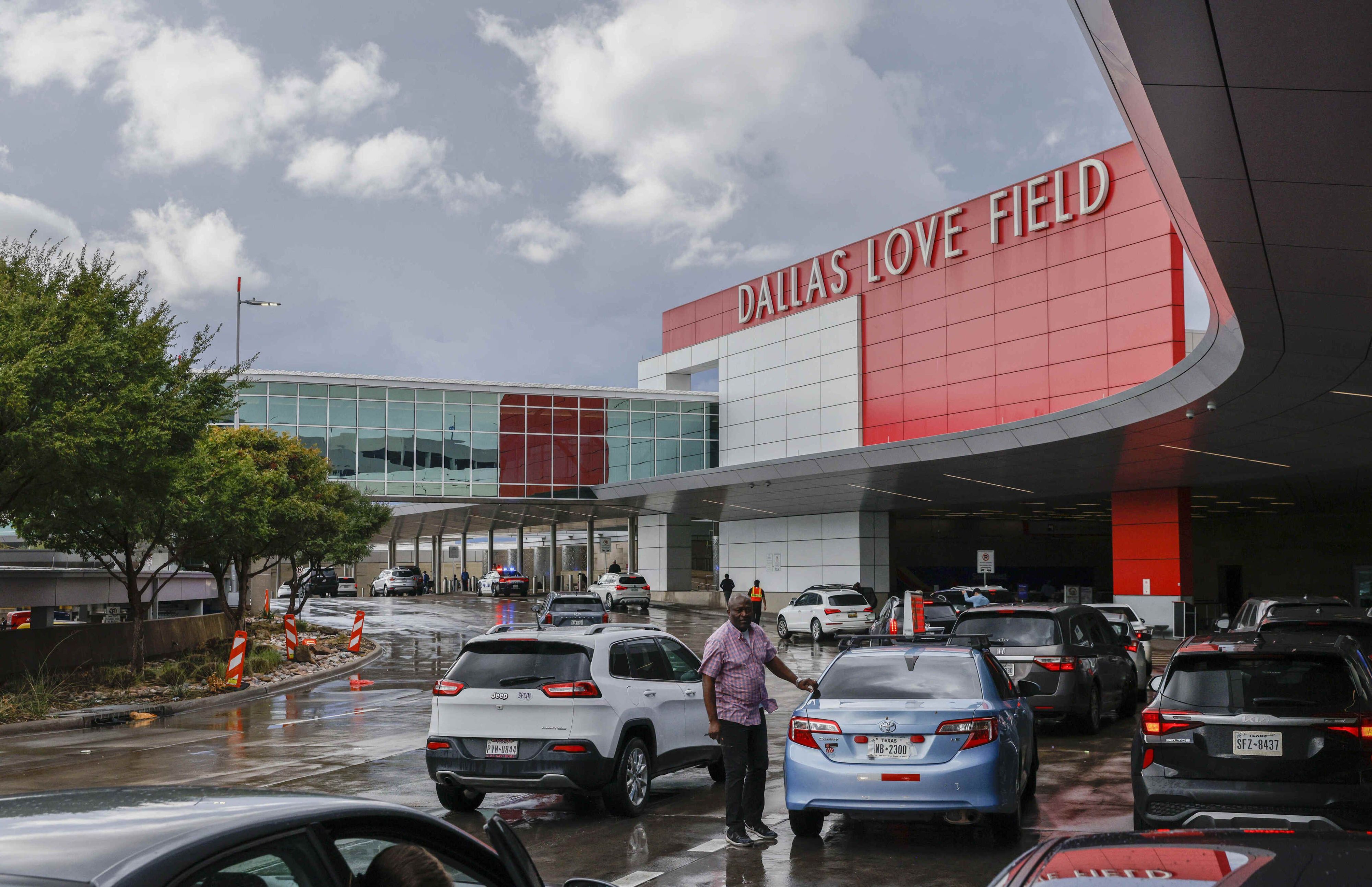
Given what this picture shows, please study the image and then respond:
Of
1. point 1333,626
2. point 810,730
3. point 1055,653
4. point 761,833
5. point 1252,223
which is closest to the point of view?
point 810,730

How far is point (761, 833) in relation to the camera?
9.38m

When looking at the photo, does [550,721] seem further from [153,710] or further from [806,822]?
[153,710]

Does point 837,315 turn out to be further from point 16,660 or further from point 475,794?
point 475,794

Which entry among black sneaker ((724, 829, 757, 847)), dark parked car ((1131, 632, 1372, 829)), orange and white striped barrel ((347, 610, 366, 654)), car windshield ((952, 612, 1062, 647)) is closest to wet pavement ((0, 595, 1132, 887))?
black sneaker ((724, 829, 757, 847))

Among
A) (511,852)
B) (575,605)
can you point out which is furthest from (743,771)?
(575,605)

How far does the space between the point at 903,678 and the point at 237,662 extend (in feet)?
55.4

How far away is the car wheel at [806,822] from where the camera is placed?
941 centimetres

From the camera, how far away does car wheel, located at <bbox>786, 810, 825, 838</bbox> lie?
9.41 m

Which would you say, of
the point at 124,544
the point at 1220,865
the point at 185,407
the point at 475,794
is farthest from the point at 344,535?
the point at 1220,865

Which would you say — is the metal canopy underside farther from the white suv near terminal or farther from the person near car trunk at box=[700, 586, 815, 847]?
the white suv near terminal

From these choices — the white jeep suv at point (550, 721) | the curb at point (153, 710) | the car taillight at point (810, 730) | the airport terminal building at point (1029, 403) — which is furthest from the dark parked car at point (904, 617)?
the car taillight at point (810, 730)

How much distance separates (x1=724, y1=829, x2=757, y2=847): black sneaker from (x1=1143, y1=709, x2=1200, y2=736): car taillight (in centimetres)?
300

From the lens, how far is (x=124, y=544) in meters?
24.1

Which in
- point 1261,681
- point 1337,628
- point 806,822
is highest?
point 1261,681
